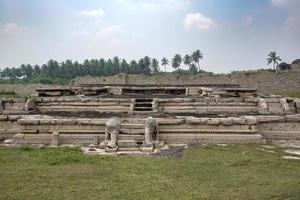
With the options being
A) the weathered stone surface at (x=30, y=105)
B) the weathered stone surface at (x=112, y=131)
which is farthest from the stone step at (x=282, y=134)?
the weathered stone surface at (x=30, y=105)

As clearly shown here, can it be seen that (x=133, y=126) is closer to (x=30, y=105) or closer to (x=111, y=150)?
(x=111, y=150)

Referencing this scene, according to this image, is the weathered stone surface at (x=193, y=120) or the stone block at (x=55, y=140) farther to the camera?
the weathered stone surface at (x=193, y=120)

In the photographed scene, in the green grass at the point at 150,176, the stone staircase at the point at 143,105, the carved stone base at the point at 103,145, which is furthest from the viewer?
the stone staircase at the point at 143,105

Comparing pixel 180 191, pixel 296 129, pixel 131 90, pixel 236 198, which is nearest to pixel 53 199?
pixel 180 191

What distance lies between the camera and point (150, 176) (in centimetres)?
712

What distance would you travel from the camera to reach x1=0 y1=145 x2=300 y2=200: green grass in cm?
611

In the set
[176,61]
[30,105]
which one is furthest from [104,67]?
[30,105]

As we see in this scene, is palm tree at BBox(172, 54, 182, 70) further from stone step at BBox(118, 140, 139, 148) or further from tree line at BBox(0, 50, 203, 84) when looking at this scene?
stone step at BBox(118, 140, 139, 148)

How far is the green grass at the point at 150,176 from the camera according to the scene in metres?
6.11

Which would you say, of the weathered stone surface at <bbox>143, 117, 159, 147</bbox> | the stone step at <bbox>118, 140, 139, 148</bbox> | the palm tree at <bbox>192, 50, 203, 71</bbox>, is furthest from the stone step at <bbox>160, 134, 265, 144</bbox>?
the palm tree at <bbox>192, 50, 203, 71</bbox>

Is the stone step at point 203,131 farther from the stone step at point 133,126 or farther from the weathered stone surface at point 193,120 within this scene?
the stone step at point 133,126

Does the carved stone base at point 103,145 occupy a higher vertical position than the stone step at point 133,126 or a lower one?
lower

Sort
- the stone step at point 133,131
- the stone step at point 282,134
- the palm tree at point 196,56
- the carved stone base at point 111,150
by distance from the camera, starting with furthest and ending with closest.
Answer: the palm tree at point 196,56 → the stone step at point 282,134 → the stone step at point 133,131 → the carved stone base at point 111,150

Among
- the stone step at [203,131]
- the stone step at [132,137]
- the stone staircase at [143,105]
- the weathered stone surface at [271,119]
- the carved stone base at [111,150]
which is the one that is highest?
the stone staircase at [143,105]
